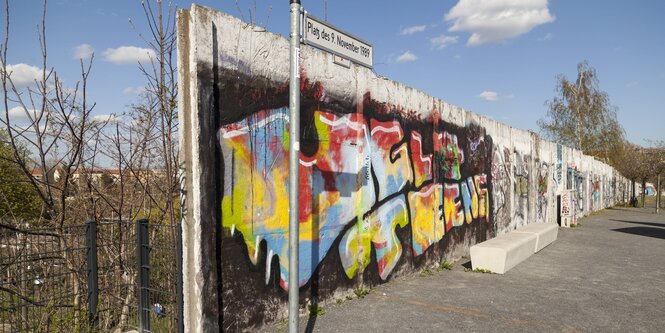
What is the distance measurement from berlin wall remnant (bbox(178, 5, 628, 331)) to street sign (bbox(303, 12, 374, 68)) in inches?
28.5

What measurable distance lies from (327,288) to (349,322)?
714mm

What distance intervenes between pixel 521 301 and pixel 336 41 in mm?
4419

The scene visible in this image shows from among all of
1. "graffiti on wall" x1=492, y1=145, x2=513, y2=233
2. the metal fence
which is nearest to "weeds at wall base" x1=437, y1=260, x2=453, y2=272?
"graffiti on wall" x1=492, y1=145, x2=513, y2=233

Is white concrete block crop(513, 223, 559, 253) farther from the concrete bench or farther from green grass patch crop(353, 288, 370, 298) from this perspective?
green grass patch crop(353, 288, 370, 298)

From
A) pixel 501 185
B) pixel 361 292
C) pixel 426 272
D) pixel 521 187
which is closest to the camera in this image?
pixel 361 292

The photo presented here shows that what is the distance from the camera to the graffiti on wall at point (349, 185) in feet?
15.9

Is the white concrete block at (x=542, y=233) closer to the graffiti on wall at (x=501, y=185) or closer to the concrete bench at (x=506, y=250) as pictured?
the concrete bench at (x=506, y=250)

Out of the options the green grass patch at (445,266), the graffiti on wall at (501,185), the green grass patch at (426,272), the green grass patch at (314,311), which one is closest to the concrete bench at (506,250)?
the green grass patch at (445,266)

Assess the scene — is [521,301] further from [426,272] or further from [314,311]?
[314,311]

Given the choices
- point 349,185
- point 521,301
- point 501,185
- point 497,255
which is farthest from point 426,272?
point 501,185

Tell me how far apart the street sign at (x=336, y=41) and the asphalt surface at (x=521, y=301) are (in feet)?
10.1

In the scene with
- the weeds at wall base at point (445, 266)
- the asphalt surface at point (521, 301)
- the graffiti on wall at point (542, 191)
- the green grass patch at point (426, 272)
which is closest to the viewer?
the asphalt surface at point (521, 301)

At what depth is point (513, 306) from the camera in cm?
612

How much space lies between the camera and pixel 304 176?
5613 mm
